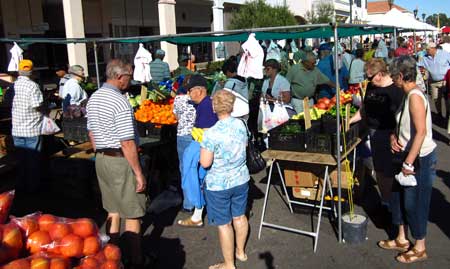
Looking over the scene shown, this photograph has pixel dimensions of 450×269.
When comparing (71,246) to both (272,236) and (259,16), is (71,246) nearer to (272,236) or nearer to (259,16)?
(272,236)

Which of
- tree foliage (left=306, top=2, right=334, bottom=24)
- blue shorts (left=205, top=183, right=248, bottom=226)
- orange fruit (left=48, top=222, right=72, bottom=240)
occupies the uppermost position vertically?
tree foliage (left=306, top=2, right=334, bottom=24)

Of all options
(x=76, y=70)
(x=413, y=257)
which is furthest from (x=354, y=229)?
(x=76, y=70)

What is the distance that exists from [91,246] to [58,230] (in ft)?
0.61

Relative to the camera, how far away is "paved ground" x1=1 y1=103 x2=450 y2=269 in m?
4.32

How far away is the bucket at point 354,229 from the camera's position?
4523 mm

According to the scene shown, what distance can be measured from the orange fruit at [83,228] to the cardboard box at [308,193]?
3.48 meters

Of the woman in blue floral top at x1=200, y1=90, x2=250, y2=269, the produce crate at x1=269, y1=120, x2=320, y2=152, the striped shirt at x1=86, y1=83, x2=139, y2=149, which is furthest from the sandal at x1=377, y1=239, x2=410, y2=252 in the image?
the striped shirt at x1=86, y1=83, x2=139, y2=149

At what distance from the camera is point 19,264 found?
1.96m

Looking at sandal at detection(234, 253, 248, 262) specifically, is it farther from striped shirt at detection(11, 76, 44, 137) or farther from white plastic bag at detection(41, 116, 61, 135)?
striped shirt at detection(11, 76, 44, 137)

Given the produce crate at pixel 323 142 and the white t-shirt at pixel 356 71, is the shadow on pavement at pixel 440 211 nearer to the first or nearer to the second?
the produce crate at pixel 323 142

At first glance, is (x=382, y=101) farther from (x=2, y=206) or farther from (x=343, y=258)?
(x=2, y=206)

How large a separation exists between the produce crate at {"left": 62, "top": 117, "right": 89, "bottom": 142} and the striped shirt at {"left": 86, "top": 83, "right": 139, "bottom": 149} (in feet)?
11.6

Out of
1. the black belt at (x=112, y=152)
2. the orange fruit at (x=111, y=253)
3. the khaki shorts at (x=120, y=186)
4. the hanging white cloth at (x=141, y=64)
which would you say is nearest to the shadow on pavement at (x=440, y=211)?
the khaki shorts at (x=120, y=186)

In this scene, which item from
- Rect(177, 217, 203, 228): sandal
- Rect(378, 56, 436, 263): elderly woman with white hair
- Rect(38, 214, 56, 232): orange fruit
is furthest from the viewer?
Rect(177, 217, 203, 228): sandal
